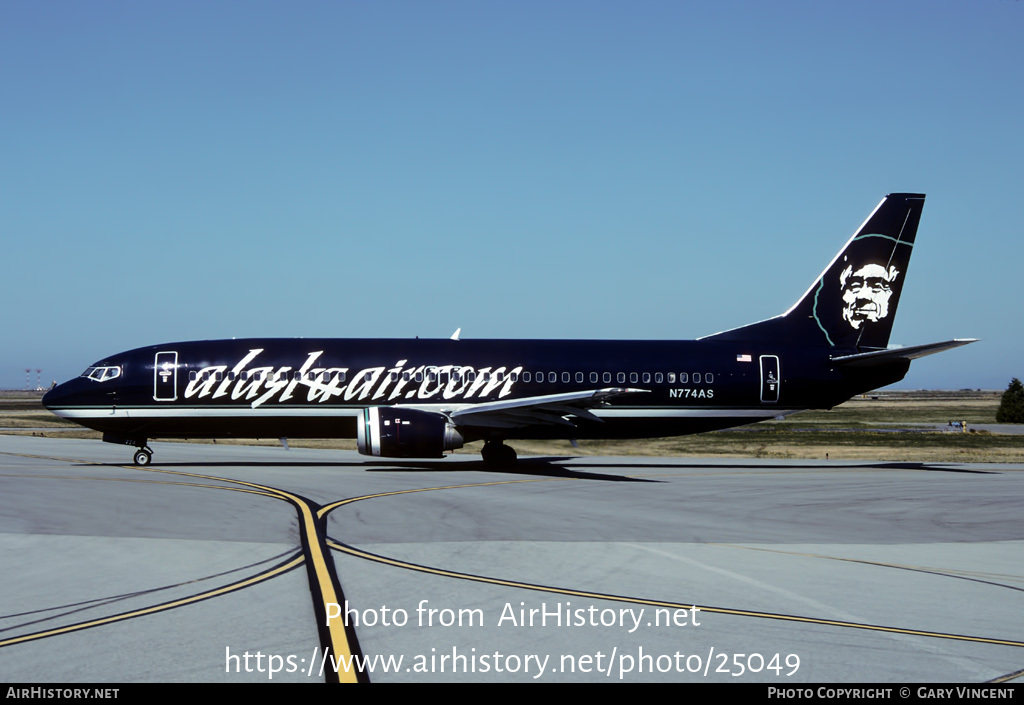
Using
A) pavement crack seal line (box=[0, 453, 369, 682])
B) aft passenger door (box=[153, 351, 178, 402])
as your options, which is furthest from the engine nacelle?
pavement crack seal line (box=[0, 453, 369, 682])

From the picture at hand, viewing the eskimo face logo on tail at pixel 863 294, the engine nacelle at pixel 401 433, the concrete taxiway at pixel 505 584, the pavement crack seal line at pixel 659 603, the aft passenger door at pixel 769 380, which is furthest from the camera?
the eskimo face logo on tail at pixel 863 294

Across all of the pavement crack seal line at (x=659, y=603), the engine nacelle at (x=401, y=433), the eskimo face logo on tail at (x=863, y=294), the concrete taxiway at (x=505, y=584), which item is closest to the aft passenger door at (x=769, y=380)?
the eskimo face logo on tail at (x=863, y=294)

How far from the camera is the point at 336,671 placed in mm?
7918

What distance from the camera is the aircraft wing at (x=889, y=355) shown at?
33.6 m

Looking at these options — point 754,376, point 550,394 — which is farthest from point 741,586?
point 754,376

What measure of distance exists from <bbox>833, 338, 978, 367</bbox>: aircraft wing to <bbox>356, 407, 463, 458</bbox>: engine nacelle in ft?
56.3

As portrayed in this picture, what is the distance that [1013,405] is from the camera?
78.8 metres

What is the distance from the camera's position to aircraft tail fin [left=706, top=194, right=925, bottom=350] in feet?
124

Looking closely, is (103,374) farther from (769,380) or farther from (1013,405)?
(1013,405)

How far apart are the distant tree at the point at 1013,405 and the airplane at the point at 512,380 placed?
48.6 meters

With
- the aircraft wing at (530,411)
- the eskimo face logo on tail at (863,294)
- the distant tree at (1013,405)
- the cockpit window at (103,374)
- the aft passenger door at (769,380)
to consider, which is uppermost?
the eskimo face logo on tail at (863,294)

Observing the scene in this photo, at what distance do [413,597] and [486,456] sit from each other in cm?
2386

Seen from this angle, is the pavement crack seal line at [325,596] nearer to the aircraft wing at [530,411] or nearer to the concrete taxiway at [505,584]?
the concrete taxiway at [505,584]
